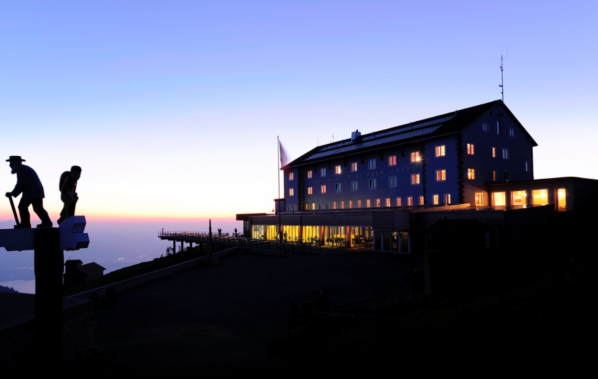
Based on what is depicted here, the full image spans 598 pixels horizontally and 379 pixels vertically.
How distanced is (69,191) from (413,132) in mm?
42382

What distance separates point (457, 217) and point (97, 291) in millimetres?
25237

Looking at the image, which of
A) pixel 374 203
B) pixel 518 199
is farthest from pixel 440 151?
pixel 374 203

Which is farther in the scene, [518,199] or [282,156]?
[282,156]

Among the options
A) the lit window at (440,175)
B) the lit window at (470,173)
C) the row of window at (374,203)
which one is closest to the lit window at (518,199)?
the lit window at (470,173)

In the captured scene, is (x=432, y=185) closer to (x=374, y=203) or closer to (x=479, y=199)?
(x=479, y=199)

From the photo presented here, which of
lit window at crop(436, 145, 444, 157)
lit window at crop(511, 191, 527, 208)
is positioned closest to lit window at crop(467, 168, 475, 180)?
lit window at crop(436, 145, 444, 157)

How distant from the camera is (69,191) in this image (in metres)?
8.06

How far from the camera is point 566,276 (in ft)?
37.4

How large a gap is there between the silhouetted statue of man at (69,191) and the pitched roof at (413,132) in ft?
121

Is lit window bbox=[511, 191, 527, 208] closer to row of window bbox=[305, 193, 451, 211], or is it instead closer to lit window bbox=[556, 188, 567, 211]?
lit window bbox=[556, 188, 567, 211]

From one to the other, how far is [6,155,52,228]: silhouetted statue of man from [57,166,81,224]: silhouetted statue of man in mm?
316

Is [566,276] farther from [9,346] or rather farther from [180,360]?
[9,346]

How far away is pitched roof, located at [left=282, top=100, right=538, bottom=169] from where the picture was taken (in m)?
41.6

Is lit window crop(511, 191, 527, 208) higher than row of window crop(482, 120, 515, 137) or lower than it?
lower
